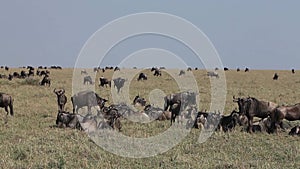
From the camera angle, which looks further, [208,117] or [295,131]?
[208,117]

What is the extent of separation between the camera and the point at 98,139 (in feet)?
44.5

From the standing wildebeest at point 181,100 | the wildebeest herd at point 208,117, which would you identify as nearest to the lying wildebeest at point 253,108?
the wildebeest herd at point 208,117

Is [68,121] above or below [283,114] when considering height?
below

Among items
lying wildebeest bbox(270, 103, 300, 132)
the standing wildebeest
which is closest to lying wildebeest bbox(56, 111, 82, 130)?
the standing wildebeest

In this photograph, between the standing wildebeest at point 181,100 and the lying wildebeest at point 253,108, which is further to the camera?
the standing wildebeest at point 181,100

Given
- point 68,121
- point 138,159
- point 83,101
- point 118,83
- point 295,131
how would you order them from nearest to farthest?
point 138,159 → point 295,131 → point 68,121 → point 83,101 → point 118,83

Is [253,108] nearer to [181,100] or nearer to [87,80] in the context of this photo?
[181,100]

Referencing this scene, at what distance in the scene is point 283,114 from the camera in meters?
15.8

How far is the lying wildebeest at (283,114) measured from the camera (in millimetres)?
15766

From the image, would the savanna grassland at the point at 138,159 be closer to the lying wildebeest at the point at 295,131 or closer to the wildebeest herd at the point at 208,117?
the lying wildebeest at the point at 295,131

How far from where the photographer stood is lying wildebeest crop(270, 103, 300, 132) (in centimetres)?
1577

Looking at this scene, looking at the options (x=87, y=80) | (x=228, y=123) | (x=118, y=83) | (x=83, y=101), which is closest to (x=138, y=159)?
(x=228, y=123)

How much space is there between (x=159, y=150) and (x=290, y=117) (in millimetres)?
5539

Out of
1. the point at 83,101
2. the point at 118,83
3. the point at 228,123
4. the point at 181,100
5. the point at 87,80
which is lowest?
the point at 228,123
